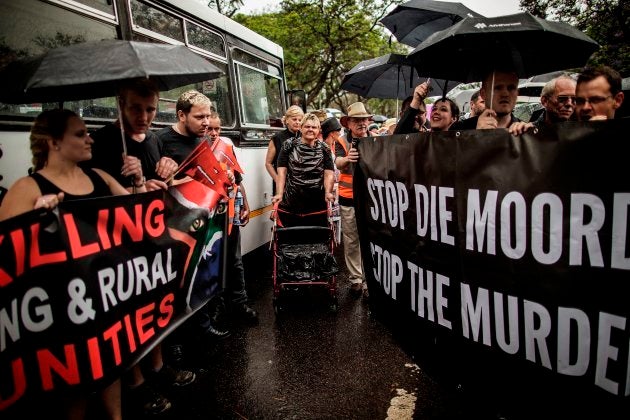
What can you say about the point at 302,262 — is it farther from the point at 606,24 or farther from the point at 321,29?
the point at 321,29

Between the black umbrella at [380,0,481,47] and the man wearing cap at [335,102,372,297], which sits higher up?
the black umbrella at [380,0,481,47]

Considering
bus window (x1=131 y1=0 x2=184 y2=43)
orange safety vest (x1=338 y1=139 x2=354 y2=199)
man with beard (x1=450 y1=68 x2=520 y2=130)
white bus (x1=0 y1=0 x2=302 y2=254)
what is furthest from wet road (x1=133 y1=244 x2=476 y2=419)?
bus window (x1=131 y1=0 x2=184 y2=43)

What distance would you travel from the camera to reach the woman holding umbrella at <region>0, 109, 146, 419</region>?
1.97 m

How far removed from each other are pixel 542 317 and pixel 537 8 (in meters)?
16.5

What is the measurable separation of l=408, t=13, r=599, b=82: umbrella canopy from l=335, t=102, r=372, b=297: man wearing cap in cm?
136

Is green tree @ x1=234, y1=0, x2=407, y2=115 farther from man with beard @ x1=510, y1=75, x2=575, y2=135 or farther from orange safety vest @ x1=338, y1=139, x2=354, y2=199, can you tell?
man with beard @ x1=510, y1=75, x2=575, y2=135

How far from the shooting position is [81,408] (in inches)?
84.9

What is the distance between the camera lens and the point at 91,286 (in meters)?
2.05

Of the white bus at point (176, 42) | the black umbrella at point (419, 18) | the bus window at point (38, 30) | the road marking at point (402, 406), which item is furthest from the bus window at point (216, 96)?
the road marking at point (402, 406)

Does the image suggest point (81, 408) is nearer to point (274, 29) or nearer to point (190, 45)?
point (190, 45)

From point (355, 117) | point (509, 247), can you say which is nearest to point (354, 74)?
point (355, 117)

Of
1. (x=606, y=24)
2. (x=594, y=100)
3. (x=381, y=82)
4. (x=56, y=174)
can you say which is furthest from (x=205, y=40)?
(x=606, y=24)

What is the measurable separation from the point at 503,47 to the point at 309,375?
2880 millimetres

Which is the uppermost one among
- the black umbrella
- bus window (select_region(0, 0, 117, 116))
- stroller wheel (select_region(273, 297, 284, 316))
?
the black umbrella
